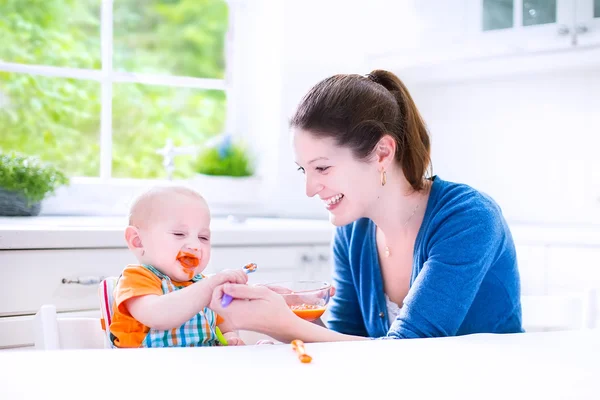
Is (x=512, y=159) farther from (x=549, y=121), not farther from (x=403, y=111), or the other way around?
(x=403, y=111)

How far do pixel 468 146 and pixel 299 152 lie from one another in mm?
1462

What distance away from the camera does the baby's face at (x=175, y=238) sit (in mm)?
1361

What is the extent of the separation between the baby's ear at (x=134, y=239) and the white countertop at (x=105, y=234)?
656 millimetres

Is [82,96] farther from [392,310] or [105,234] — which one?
[392,310]

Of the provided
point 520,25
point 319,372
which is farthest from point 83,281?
point 520,25

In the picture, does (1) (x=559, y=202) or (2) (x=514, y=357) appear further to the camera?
(1) (x=559, y=202)

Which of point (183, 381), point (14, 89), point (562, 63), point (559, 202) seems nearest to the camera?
point (183, 381)

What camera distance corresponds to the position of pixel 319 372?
751 mm

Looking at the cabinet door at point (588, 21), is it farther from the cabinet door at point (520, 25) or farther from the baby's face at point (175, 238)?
the baby's face at point (175, 238)

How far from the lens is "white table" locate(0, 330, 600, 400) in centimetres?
68

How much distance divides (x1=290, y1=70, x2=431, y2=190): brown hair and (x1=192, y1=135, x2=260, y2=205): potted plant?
136 centimetres

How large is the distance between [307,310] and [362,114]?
490 millimetres

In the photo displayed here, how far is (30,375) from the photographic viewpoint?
2.34 ft

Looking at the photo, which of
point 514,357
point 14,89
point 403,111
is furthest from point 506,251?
point 14,89
